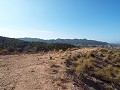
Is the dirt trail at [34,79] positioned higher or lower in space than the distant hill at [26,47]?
higher

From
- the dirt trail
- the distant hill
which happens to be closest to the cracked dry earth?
the dirt trail

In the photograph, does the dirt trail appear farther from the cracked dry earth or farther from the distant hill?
the distant hill

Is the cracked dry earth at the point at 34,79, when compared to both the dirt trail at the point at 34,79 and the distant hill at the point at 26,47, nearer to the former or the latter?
the dirt trail at the point at 34,79

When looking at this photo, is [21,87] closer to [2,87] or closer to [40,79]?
[2,87]

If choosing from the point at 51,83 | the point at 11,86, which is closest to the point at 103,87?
the point at 51,83

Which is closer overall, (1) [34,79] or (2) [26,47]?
(1) [34,79]

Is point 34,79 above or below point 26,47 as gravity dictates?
above

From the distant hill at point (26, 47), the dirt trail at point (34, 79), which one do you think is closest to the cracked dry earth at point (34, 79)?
the dirt trail at point (34, 79)

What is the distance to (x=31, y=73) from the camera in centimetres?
1605

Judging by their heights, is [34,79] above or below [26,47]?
above

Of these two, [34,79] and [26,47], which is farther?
[26,47]

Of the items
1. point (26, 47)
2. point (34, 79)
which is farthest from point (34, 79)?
point (26, 47)

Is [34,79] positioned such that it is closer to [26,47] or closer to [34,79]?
[34,79]

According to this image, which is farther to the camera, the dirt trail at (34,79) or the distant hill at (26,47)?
the distant hill at (26,47)
